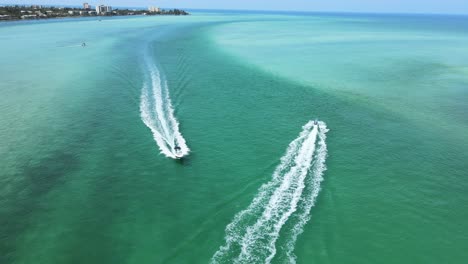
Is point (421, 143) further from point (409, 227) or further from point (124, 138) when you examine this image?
point (124, 138)

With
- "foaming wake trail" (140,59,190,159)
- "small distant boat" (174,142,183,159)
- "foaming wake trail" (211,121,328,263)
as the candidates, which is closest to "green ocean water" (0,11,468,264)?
"foaming wake trail" (211,121,328,263)

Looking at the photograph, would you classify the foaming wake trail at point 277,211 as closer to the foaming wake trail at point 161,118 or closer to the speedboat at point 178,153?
the speedboat at point 178,153

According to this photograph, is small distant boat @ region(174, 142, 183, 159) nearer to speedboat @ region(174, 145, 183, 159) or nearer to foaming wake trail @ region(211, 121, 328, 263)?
speedboat @ region(174, 145, 183, 159)

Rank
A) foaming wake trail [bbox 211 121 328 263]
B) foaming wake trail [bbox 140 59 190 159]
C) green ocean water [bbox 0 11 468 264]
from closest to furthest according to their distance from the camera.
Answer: foaming wake trail [bbox 211 121 328 263], green ocean water [bbox 0 11 468 264], foaming wake trail [bbox 140 59 190 159]

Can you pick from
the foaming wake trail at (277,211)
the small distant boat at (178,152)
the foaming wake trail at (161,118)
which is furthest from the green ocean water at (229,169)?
the small distant boat at (178,152)

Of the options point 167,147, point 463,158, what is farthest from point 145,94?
point 463,158
